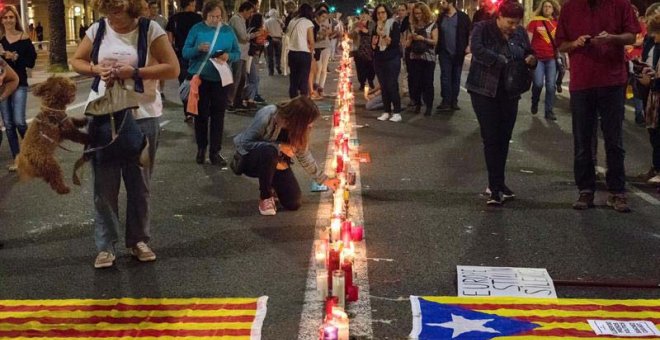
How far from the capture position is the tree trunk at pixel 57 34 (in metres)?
28.9

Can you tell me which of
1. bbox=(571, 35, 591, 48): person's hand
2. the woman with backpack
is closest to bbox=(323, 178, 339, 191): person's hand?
bbox=(571, 35, 591, 48): person's hand

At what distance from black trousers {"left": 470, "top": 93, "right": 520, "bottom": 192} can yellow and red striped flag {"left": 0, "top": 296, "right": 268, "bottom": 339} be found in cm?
321

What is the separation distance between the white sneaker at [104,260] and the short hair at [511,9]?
390 cm

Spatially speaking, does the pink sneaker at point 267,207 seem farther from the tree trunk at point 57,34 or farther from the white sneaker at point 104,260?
the tree trunk at point 57,34

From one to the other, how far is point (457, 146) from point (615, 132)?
12.6ft

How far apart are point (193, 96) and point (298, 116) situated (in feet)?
9.82

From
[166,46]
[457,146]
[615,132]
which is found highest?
[166,46]

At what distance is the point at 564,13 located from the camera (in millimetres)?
7285

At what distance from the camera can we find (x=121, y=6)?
5297 mm

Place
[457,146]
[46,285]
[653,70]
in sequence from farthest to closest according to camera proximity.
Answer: [457,146]
[653,70]
[46,285]

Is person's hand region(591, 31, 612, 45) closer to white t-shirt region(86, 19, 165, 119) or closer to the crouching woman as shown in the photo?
the crouching woman

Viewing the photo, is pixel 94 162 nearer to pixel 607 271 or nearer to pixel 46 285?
pixel 46 285

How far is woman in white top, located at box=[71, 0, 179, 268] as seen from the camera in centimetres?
534

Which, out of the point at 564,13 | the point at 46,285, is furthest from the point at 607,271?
the point at 46,285
